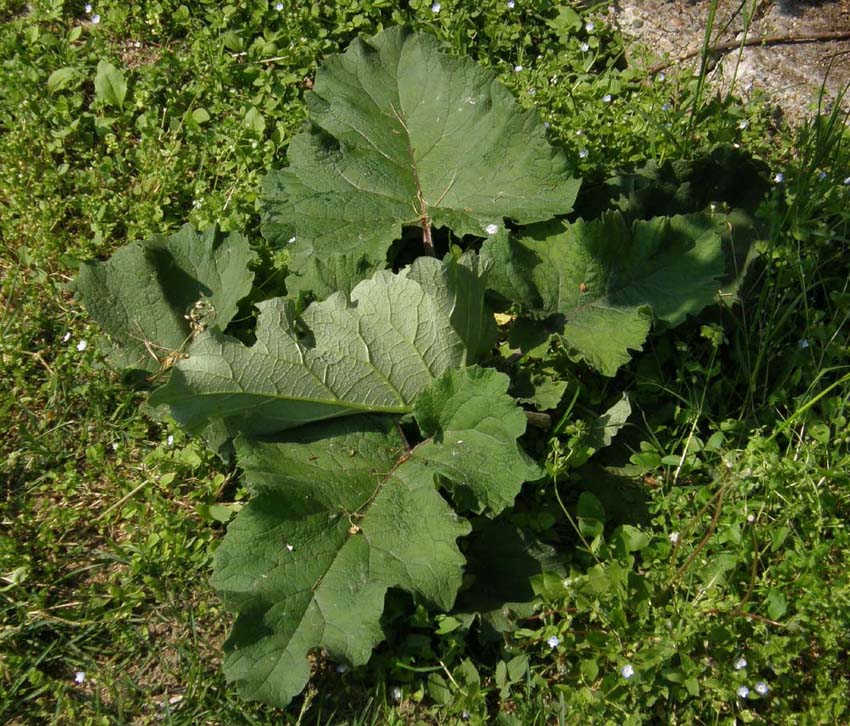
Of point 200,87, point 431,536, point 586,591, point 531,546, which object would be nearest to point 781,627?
point 586,591

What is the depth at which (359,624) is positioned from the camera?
106 inches

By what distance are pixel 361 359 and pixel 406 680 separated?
1.01 metres

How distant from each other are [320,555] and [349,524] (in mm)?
137

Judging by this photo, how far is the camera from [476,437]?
2.97 m

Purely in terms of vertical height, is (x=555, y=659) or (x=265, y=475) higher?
(x=265, y=475)

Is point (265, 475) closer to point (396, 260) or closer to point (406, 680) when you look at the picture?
point (406, 680)

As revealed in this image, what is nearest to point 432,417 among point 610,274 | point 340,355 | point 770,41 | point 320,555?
point 340,355

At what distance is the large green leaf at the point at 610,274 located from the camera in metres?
3.24

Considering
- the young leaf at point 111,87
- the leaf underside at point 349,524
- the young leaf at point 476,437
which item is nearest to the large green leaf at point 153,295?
the leaf underside at point 349,524

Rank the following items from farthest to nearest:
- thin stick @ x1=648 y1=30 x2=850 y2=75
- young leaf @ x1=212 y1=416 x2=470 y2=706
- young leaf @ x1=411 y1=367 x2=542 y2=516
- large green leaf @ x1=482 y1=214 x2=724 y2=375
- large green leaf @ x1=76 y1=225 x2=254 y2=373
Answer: thin stick @ x1=648 y1=30 x2=850 y2=75, large green leaf @ x1=76 y1=225 x2=254 y2=373, large green leaf @ x1=482 y1=214 x2=724 y2=375, young leaf @ x1=411 y1=367 x2=542 y2=516, young leaf @ x1=212 y1=416 x2=470 y2=706

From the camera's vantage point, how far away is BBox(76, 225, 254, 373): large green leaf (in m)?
3.46

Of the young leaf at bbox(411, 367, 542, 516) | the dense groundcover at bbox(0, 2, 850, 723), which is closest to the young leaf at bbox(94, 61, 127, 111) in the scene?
the dense groundcover at bbox(0, 2, 850, 723)

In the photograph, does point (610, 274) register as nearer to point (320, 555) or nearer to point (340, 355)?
point (340, 355)

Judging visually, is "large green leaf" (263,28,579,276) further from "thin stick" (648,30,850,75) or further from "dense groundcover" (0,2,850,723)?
"thin stick" (648,30,850,75)
